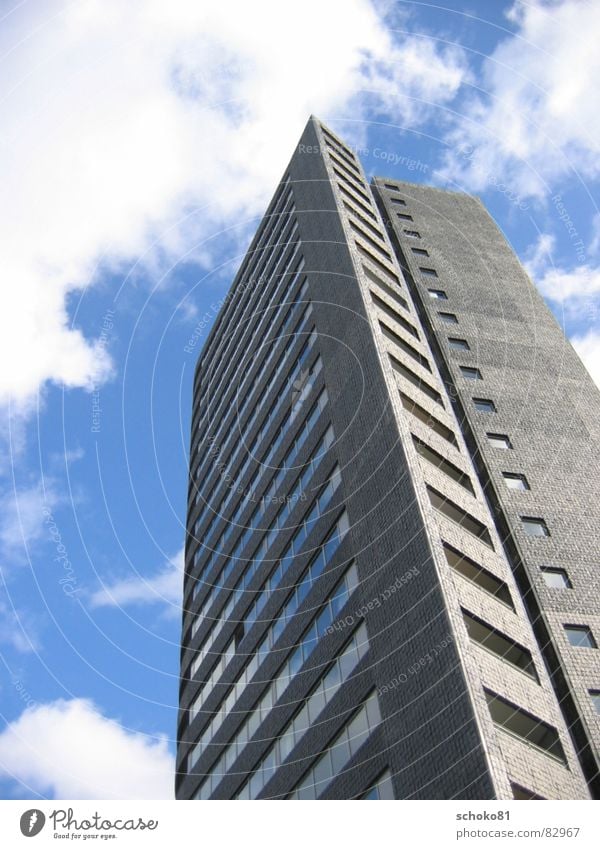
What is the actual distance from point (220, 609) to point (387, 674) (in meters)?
20.9

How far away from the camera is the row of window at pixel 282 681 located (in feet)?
91.7

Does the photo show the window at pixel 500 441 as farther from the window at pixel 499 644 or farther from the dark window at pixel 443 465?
the window at pixel 499 644

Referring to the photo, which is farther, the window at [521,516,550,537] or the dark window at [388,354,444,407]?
the dark window at [388,354,444,407]

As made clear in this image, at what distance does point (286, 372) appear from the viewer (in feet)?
140

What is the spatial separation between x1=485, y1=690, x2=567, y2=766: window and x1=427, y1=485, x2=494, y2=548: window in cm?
668

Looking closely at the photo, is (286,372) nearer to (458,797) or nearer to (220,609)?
(220,609)

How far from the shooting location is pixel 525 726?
21.6 meters

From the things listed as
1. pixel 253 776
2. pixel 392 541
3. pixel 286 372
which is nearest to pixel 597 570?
pixel 392 541

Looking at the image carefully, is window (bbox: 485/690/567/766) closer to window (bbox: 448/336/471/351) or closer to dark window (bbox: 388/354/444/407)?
dark window (bbox: 388/354/444/407)

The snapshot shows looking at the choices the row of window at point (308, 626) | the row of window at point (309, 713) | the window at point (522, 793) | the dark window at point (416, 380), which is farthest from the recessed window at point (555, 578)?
the window at point (522, 793)

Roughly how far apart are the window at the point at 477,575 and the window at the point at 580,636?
7.49ft

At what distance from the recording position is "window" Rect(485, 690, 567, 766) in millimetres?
20734
